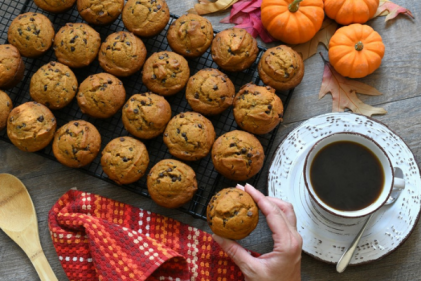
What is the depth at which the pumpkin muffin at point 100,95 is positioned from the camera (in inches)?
105

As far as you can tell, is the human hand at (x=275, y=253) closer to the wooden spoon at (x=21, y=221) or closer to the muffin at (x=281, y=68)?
the muffin at (x=281, y=68)

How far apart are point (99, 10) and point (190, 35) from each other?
23.6 inches

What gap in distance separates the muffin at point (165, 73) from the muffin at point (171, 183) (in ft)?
1.51

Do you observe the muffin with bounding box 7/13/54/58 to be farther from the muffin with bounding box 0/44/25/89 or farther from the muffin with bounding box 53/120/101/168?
the muffin with bounding box 53/120/101/168

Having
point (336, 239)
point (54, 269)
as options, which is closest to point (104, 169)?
point (54, 269)

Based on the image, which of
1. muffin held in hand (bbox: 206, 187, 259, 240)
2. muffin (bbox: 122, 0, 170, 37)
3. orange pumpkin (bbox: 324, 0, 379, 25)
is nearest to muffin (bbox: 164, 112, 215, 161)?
muffin held in hand (bbox: 206, 187, 259, 240)

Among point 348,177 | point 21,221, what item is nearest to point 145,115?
point 21,221

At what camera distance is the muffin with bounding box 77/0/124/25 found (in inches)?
109

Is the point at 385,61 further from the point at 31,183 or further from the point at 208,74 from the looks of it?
the point at 31,183

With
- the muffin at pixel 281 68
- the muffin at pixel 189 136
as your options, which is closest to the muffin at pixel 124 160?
the muffin at pixel 189 136

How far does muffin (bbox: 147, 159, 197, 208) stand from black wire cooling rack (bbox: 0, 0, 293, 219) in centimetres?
17

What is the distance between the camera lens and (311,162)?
8.14 ft

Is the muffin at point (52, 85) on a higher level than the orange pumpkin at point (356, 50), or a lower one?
lower

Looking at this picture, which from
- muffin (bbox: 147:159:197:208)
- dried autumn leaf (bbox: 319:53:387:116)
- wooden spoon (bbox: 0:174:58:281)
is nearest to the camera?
muffin (bbox: 147:159:197:208)
